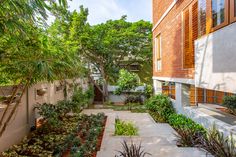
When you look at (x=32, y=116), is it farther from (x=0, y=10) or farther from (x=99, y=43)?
(x=99, y=43)

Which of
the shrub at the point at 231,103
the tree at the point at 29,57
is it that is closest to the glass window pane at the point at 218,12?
the shrub at the point at 231,103

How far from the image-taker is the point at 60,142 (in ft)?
20.9

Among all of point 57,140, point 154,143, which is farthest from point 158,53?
point 57,140

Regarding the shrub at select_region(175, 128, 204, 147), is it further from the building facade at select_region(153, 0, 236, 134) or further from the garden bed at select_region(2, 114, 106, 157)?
the garden bed at select_region(2, 114, 106, 157)

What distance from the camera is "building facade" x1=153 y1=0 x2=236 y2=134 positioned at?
186 inches

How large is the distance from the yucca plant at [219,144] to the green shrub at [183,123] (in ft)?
3.68

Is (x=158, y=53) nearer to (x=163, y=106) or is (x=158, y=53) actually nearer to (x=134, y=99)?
(x=163, y=106)

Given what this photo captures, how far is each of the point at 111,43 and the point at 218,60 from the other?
44.1 feet

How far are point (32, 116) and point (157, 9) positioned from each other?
9.90m

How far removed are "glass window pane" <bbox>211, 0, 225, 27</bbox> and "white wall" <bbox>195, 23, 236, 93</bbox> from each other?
0.39 m

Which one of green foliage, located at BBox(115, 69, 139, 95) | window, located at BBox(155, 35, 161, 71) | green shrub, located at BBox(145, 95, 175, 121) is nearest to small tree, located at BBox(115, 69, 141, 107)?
green foliage, located at BBox(115, 69, 139, 95)

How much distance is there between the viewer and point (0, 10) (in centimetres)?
302

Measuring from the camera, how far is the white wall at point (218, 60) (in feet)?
14.6

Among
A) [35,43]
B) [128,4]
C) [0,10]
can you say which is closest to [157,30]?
[128,4]
